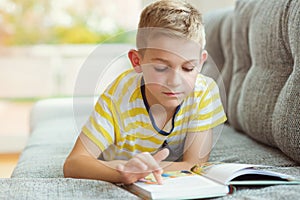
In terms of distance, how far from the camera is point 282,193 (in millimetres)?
Answer: 1214

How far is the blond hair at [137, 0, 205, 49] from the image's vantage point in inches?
53.1

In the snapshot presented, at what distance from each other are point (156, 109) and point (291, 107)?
A: 1.28 feet

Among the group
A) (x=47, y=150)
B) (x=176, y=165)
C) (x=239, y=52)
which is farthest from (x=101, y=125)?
(x=239, y=52)

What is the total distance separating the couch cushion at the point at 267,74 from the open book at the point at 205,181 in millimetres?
231

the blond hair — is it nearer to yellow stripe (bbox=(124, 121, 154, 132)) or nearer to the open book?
yellow stripe (bbox=(124, 121, 154, 132))

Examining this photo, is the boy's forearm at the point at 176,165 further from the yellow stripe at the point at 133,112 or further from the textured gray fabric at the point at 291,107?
the textured gray fabric at the point at 291,107

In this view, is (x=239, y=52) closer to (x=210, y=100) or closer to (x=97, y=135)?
(x=210, y=100)

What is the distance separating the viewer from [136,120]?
1440mm

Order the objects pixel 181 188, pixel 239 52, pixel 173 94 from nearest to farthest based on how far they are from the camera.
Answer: pixel 181 188, pixel 173 94, pixel 239 52

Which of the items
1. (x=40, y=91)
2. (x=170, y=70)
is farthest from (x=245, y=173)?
(x=40, y=91)

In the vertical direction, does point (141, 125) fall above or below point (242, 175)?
above

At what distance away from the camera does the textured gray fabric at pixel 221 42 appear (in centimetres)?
235

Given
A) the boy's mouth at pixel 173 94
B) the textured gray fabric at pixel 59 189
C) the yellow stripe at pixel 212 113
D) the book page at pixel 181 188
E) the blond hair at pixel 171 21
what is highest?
the blond hair at pixel 171 21

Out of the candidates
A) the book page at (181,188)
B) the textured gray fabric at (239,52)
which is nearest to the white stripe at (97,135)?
the book page at (181,188)
